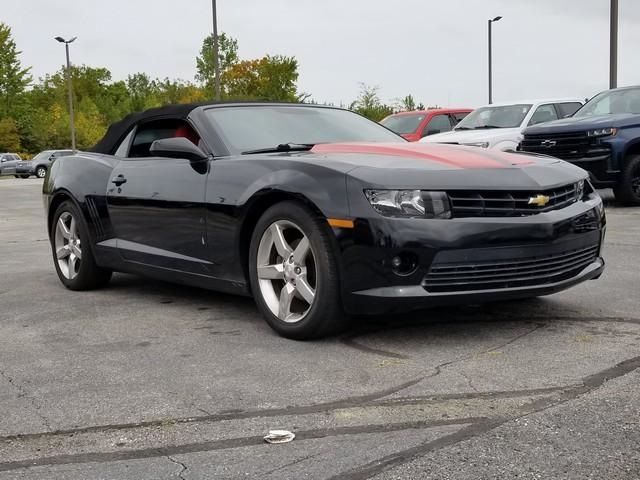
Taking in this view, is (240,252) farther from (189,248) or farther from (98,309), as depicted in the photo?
(98,309)

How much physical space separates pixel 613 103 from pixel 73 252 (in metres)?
9.22

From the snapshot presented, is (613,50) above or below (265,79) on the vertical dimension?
below

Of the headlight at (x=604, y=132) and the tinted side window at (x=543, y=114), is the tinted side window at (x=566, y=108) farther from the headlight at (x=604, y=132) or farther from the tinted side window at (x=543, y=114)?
the headlight at (x=604, y=132)

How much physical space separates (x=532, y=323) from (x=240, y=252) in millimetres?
1661

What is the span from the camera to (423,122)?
17.5 meters

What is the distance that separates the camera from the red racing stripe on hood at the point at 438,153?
4.42 m

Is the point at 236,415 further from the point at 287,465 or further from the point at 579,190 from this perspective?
the point at 579,190

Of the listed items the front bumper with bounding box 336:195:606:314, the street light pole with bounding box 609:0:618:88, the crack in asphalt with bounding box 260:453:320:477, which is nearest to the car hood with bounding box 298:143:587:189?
the front bumper with bounding box 336:195:606:314

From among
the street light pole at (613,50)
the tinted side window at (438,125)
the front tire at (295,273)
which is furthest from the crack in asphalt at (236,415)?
the street light pole at (613,50)

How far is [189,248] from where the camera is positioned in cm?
511

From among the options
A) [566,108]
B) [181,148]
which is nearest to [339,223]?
[181,148]

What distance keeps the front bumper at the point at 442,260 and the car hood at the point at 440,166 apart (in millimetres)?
198

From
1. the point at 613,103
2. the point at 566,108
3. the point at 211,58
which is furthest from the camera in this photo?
the point at 211,58

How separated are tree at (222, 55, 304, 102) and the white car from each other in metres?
31.3
